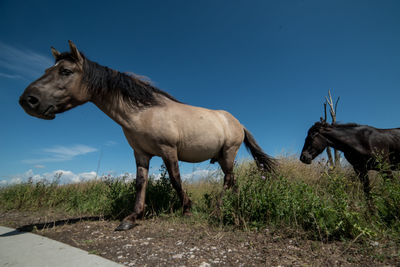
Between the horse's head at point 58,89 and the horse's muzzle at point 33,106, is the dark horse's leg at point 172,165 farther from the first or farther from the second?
the horse's muzzle at point 33,106

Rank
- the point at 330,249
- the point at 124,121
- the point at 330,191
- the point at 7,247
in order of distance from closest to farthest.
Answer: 1. the point at 330,249
2. the point at 7,247
3. the point at 330,191
4. the point at 124,121

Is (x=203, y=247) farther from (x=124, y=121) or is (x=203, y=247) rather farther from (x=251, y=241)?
(x=124, y=121)

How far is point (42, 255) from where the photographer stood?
2029 mm

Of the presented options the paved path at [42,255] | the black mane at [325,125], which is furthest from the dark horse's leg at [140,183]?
the black mane at [325,125]

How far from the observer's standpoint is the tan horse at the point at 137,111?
9.10 feet

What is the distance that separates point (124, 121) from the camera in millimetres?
3125

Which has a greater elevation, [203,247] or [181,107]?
[181,107]

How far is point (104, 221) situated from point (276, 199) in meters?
2.77

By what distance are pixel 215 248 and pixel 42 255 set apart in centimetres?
174

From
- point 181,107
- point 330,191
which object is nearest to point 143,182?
point 181,107

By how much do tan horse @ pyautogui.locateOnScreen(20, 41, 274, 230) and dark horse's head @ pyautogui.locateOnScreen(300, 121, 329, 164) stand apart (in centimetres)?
306

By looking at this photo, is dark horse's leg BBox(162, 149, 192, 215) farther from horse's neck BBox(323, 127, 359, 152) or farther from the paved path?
horse's neck BBox(323, 127, 359, 152)

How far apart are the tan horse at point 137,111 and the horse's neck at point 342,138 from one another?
3.25 m

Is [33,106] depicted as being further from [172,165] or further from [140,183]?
[172,165]
